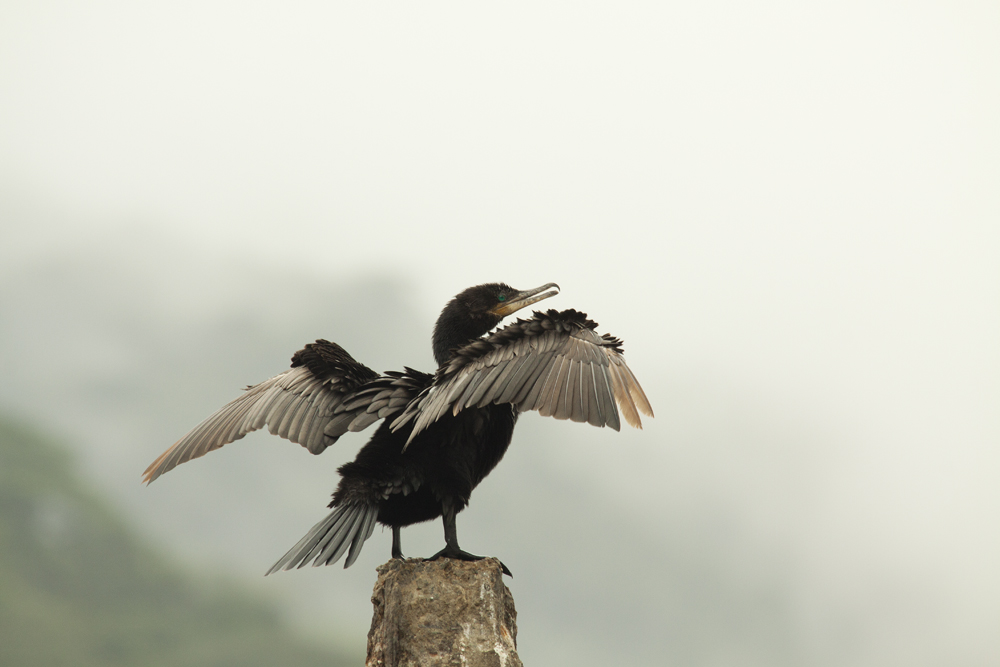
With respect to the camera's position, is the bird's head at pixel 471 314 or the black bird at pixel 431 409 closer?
the black bird at pixel 431 409

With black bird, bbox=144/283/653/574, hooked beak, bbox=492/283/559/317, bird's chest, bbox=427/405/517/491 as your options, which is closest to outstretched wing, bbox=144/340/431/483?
black bird, bbox=144/283/653/574

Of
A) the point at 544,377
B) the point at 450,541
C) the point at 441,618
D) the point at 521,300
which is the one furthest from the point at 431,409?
the point at 521,300

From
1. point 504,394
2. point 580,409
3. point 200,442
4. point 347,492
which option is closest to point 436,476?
point 347,492

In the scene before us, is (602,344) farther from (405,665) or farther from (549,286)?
(405,665)

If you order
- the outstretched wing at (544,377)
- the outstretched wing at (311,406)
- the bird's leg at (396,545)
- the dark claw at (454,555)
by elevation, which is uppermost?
the outstretched wing at (311,406)

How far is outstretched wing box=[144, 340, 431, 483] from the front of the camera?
12.3 feet

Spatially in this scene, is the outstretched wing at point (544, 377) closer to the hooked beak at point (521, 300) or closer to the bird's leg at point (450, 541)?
the bird's leg at point (450, 541)

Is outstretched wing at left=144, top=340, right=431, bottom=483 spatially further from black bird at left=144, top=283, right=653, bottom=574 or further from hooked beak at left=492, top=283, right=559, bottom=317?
hooked beak at left=492, top=283, right=559, bottom=317

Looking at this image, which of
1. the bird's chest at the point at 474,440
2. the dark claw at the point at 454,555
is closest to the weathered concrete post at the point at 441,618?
the dark claw at the point at 454,555

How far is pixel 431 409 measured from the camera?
3.25 m

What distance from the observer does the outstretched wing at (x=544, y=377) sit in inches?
121

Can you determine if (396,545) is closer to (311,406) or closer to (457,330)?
(311,406)

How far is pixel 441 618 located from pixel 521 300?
1.86 metres

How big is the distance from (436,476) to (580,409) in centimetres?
87
